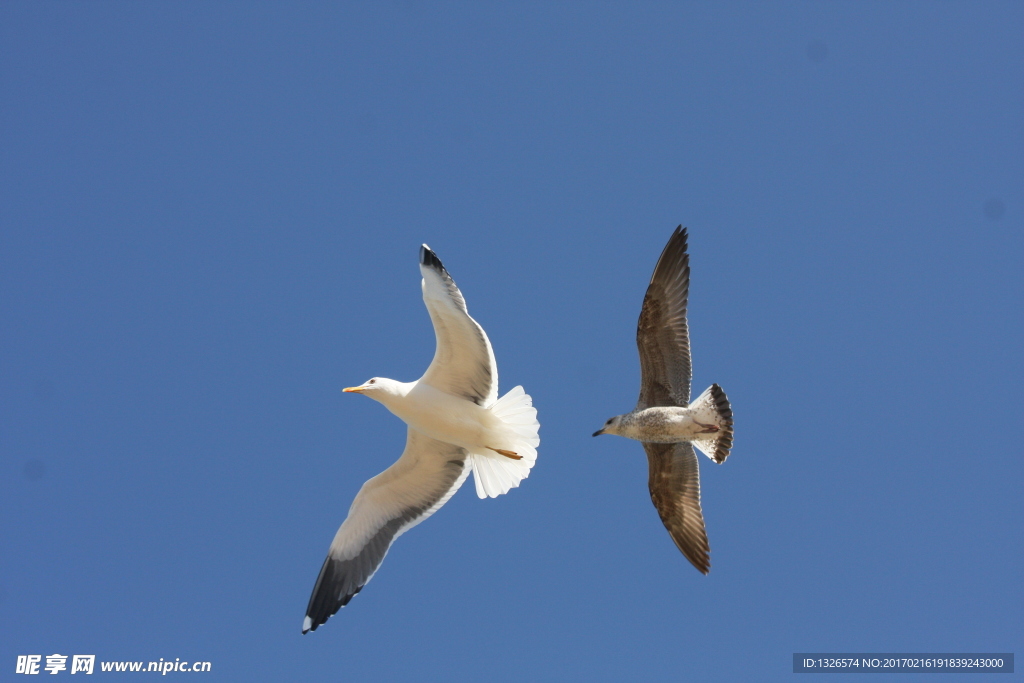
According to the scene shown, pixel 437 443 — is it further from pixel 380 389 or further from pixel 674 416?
pixel 674 416

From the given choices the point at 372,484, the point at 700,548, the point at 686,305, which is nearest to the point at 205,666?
the point at 372,484

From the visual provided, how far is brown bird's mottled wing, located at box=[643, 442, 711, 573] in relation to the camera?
384 inches

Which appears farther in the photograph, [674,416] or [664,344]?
[664,344]

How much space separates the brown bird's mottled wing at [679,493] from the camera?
32.0 feet

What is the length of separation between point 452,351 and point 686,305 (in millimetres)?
2033

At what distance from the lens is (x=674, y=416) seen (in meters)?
9.23

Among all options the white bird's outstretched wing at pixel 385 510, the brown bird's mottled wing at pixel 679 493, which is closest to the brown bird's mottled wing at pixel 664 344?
the brown bird's mottled wing at pixel 679 493

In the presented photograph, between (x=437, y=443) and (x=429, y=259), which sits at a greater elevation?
(x=429, y=259)

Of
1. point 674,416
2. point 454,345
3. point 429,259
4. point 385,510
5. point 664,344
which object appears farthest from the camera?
point 385,510

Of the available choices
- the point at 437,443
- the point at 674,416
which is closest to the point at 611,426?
the point at 674,416

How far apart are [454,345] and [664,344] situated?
1796 millimetres

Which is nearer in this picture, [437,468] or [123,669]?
[437,468]

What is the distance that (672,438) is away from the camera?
9.33 metres

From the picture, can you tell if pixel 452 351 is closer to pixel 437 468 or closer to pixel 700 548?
pixel 437 468
